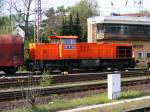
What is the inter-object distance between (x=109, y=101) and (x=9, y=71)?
1724cm

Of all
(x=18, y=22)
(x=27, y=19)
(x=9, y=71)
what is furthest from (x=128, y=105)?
(x=18, y=22)

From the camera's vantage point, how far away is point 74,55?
1399 inches

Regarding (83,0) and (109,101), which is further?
(83,0)

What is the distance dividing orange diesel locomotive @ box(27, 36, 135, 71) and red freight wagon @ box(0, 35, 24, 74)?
53.9 inches

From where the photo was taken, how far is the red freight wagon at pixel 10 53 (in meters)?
31.3

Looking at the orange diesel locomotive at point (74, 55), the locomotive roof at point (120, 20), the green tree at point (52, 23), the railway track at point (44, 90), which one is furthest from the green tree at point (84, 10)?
the railway track at point (44, 90)

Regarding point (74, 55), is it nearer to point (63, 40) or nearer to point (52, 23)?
point (63, 40)

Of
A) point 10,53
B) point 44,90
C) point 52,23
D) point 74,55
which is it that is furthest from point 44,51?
point 52,23

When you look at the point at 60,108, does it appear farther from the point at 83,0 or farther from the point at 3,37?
the point at 83,0

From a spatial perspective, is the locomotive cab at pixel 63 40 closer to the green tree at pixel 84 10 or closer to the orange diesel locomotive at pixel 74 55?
the orange diesel locomotive at pixel 74 55

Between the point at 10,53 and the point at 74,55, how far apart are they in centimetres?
627

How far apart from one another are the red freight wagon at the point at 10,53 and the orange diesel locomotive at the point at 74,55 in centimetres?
137

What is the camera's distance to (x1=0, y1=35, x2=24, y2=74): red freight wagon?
3128 cm

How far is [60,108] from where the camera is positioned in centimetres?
1411
